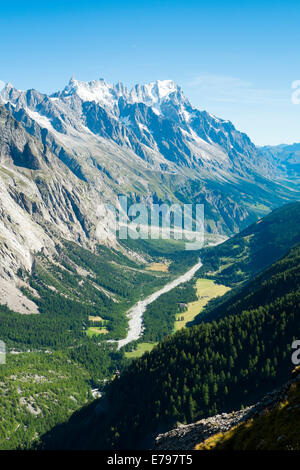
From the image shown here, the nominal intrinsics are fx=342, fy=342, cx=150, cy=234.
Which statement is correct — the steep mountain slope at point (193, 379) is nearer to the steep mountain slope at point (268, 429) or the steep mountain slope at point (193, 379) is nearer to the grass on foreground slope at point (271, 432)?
the steep mountain slope at point (268, 429)

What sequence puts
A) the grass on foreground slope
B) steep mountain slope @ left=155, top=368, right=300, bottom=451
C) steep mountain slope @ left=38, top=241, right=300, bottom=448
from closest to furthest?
the grass on foreground slope, steep mountain slope @ left=155, top=368, right=300, bottom=451, steep mountain slope @ left=38, top=241, right=300, bottom=448

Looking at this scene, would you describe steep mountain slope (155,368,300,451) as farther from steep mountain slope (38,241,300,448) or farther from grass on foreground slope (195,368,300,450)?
steep mountain slope (38,241,300,448)

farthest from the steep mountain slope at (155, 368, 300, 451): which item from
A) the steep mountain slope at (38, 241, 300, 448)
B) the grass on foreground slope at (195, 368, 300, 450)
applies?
the steep mountain slope at (38, 241, 300, 448)

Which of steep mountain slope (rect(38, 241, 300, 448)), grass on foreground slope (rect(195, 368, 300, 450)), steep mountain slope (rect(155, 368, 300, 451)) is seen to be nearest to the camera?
grass on foreground slope (rect(195, 368, 300, 450))

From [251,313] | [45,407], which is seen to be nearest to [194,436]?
[251,313]
